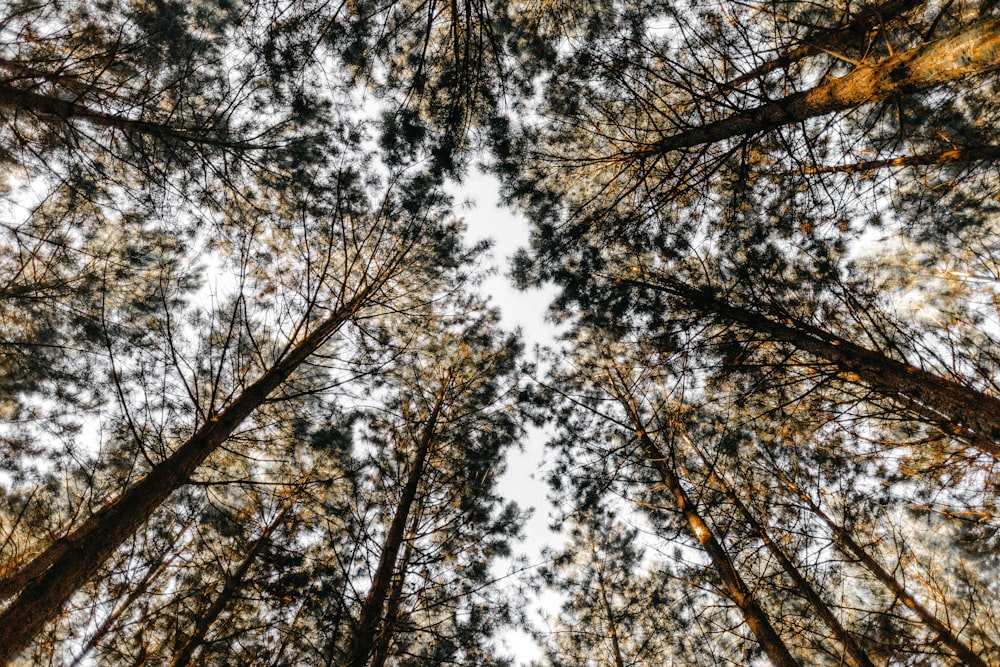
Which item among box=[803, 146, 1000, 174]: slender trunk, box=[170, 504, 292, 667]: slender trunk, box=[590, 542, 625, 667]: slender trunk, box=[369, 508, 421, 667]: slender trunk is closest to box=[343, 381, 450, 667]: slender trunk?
box=[369, 508, 421, 667]: slender trunk

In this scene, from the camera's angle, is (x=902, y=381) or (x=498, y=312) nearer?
(x=902, y=381)

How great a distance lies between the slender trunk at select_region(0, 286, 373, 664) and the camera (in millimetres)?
1891

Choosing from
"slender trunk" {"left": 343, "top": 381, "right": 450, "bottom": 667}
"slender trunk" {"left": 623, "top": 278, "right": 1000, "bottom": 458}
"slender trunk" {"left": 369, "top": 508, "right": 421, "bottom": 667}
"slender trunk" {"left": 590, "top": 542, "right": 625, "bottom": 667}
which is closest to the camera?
"slender trunk" {"left": 343, "top": 381, "right": 450, "bottom": 667}

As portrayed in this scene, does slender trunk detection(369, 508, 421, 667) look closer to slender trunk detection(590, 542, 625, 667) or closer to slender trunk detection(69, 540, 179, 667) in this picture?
slender trunk detection(69, 540, 179, 667)

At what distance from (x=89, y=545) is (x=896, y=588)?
22.7 feet

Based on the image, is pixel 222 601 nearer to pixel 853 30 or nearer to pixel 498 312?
pixel 498 312

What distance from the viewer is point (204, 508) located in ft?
20.5

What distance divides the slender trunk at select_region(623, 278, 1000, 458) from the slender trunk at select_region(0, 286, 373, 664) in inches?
150

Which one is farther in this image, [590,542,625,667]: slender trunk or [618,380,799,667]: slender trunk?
[590,542,625,667]: slender trunk

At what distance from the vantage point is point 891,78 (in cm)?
265

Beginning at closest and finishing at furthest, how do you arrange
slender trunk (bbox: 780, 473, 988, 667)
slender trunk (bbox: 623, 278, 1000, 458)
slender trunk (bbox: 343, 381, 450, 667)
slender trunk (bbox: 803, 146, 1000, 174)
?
1. slender trunk (bbox: 343, 381, 450, 667)
2. slender trunk (bbox: 623, 278, 1000, 458)
3. slender trunk (bbox: 803, 146, 1000, 174)
4. slender trunk (bbox: 780, 473, 988, 667)

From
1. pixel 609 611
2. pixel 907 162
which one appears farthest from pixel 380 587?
pixel 907 162

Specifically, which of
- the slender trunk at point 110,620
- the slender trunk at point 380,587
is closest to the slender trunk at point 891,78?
the slender trunk at point 380,587

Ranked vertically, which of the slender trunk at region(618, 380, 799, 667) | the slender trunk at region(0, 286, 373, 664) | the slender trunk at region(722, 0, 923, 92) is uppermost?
the slender trunk at region(722, 0, 923, 92)
